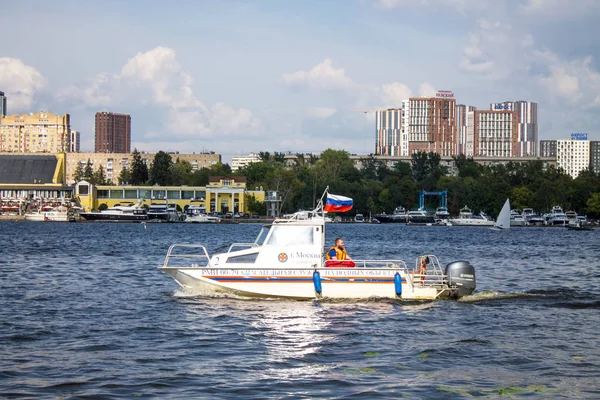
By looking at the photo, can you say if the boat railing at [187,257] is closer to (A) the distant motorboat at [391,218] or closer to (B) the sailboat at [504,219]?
(B) the sailboat at [504,219]

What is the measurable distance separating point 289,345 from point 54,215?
154 metres

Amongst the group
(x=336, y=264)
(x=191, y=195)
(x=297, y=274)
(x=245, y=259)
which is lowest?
(x=297, y=274)

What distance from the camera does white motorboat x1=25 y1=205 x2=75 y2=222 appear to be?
6629 inches

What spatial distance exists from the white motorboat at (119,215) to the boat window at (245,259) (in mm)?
139873

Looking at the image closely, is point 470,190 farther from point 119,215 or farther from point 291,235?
point 291,235

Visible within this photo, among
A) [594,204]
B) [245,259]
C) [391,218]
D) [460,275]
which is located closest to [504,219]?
[594,204]

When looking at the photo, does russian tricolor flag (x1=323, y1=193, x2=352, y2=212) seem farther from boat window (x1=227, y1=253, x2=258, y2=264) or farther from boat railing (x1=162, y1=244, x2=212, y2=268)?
boat railing (x1=162, y1=244, x2=212, y2=268)

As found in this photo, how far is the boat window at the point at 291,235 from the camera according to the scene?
3119cm

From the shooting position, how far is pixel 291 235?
31.3 m

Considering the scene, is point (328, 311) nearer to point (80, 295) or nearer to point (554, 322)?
point (554, 322)

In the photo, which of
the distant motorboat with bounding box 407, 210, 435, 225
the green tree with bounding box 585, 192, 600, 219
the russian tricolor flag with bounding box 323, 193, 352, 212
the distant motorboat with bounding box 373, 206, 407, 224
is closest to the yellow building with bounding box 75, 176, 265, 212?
the distant motorboat with bounding box 373, 206, 407, 224

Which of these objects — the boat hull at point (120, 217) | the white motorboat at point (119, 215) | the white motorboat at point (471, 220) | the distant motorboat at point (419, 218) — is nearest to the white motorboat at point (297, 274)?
the white motorboat at point (471, 220)

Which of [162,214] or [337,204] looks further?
[162,214]

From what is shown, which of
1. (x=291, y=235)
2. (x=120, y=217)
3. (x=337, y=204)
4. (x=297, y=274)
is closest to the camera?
(x=297, y=274)
